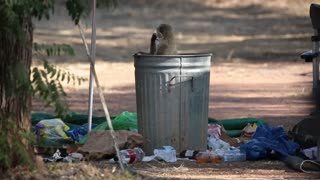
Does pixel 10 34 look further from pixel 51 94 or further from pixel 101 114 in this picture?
pixel 101 114

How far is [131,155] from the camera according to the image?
8.55 m

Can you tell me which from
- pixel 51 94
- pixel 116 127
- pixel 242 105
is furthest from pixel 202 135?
pixel 242 105

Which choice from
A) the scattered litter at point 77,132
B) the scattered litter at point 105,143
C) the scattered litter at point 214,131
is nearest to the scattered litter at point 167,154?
the scattered litter at point 105,143

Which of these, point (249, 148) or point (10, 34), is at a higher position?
point (10, 34)

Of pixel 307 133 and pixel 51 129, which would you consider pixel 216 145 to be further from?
pixel 51 129

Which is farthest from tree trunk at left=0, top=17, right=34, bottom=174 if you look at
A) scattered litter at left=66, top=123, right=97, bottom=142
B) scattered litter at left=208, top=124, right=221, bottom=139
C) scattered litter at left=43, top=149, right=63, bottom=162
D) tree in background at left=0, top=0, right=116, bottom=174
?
scattered litter at left=208, top=124, right=221, bottom=139

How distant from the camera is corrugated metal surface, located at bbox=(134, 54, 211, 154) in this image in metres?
8.84

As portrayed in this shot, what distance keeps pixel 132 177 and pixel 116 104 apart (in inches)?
246

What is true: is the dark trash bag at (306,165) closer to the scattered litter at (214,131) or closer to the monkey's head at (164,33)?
the scattered litter at (214,131)

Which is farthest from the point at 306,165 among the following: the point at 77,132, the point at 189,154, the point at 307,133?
the point at 77,132

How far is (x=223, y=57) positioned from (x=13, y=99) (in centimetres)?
1399

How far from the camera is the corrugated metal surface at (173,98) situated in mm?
8836

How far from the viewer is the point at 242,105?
43.8ft

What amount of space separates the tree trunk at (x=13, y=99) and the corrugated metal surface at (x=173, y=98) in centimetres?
221
